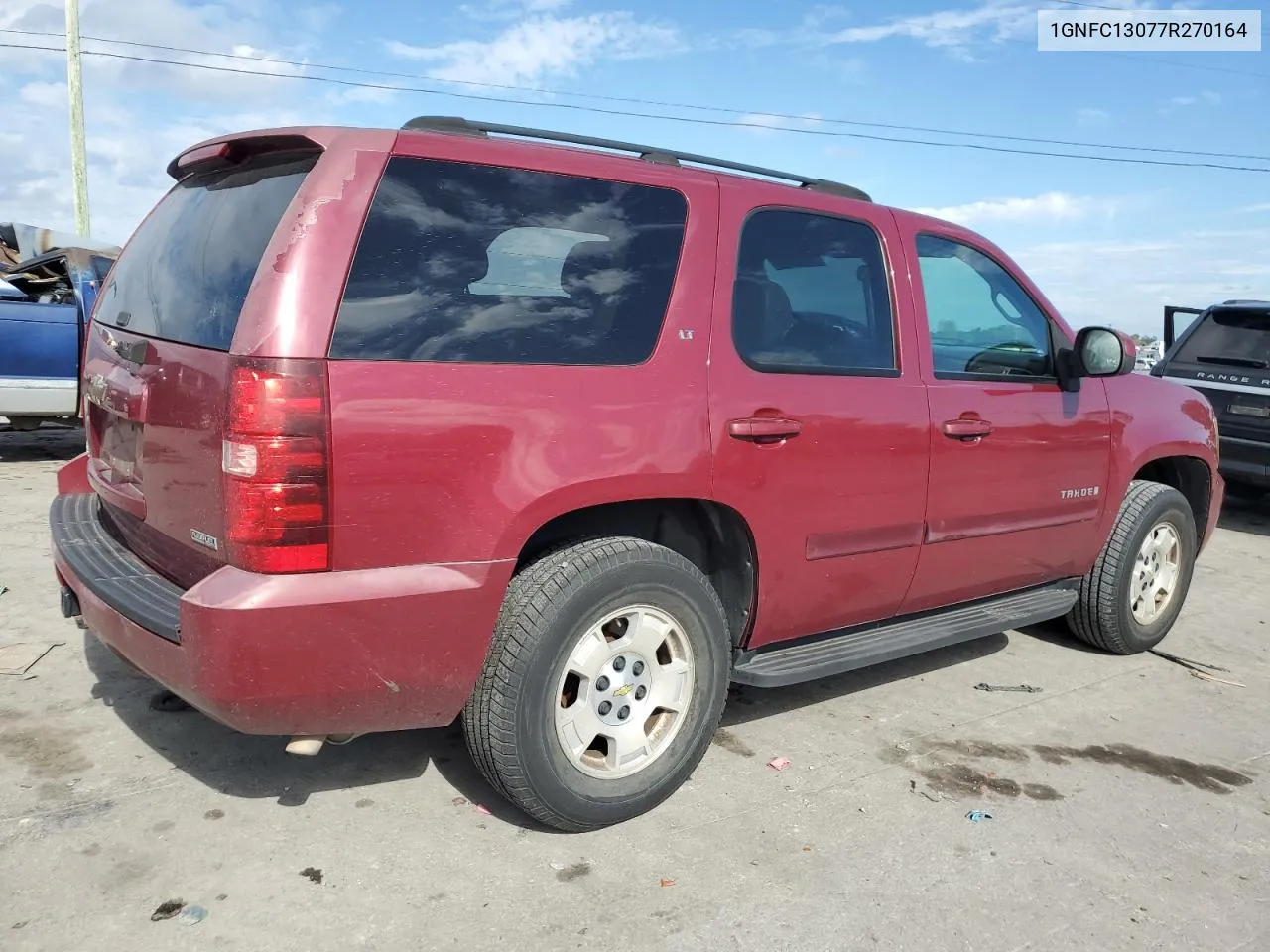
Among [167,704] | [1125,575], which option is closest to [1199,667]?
[1125,575]

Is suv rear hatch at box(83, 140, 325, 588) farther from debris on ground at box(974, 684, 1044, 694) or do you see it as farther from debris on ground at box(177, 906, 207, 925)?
debris on ground at box(974, 684, 1044, 694)

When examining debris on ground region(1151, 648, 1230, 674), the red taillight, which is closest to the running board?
debris on ground region(1151, 648, 1230, 674)

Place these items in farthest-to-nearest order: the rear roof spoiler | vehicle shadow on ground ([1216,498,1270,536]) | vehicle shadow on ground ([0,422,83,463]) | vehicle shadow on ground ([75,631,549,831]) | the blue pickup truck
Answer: vehicle shadow on ground ([0,422,83,463]), vehicle shadow on ground ([1216,498,1270,536]), the blue pickup truck, vehicle shadow on ground ([75,631,549,831]), the rear roof spoiler

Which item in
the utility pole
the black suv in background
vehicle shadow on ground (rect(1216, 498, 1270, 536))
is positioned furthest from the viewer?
the utility pole

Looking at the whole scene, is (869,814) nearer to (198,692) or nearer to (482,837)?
(482,837)

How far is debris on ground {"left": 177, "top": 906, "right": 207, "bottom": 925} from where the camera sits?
246 centimetres

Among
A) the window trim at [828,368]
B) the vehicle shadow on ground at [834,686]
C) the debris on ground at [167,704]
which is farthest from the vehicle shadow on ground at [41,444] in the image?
the window trim at [828,368]

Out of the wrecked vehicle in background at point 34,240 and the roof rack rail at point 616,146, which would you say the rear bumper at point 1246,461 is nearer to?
the roof rack rail at point 616,146

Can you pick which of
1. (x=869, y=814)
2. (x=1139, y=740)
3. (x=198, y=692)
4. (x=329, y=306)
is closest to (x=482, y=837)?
(x=198, y=692)

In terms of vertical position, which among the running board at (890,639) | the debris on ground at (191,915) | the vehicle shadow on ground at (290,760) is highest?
the running board at (890,639)

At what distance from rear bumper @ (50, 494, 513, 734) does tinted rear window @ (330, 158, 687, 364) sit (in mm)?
573

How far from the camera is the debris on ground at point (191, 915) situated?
8.07ft

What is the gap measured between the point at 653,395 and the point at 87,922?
1.94 m

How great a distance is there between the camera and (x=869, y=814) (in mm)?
3197
